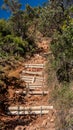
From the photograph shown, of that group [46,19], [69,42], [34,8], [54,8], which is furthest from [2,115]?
[34,8]

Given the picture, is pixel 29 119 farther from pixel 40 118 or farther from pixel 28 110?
pixel 28 110

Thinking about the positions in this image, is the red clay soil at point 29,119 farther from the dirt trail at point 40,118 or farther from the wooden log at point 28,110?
the wooden log at point 28,110

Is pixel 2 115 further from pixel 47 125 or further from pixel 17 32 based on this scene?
pixel 17 32

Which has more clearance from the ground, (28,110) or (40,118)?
(28,110)

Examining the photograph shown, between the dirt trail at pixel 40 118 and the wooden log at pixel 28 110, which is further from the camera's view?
the wooden log at pixel 28 110

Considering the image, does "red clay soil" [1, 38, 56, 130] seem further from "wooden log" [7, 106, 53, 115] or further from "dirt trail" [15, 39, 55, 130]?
"wooden log" [7, 106, 53, 115]

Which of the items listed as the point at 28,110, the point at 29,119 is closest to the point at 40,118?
the point at 29,119

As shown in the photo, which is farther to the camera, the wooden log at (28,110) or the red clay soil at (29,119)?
the wooden log at (28,110)

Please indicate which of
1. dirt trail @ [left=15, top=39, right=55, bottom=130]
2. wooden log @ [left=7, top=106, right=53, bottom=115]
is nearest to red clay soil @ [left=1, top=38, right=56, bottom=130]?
dirt trail @ [left=15, top=39, right=55, bottom=130]

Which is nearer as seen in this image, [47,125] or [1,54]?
[47,125]

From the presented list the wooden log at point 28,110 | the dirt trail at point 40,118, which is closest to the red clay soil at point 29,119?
the dirt trail at point 40,118

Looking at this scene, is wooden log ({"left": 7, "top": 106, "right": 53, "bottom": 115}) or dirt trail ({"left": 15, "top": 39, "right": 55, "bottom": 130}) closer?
dirt trail ({"left": 15, "top": 39, "right": 55, "bottom": 130})
